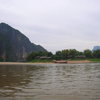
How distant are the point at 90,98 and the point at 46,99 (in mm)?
2045

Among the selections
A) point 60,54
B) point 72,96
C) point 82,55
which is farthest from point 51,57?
point 72,96

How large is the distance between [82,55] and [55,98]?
123m

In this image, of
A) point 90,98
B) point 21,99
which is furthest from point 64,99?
point 21,99

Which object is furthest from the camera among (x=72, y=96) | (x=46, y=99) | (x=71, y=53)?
(x=71, y=53)

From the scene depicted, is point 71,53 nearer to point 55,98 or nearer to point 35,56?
point 35,56

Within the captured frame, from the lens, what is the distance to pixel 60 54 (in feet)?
423

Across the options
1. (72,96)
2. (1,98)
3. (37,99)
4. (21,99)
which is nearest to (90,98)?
(72,96)

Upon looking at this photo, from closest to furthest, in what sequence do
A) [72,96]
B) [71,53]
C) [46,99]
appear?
[46,99], [72,96], [71,53]

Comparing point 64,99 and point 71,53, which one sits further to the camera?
point 71,53

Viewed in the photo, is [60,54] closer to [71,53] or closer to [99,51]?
[71,53]

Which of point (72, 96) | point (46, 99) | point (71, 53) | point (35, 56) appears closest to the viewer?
point (46, 99)

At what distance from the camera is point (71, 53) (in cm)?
12544

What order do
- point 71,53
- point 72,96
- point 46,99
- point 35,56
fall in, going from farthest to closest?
point 35,56, point 71,53, point 72,96, point 46,99

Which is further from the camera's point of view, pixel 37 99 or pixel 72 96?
pixel 72 96
